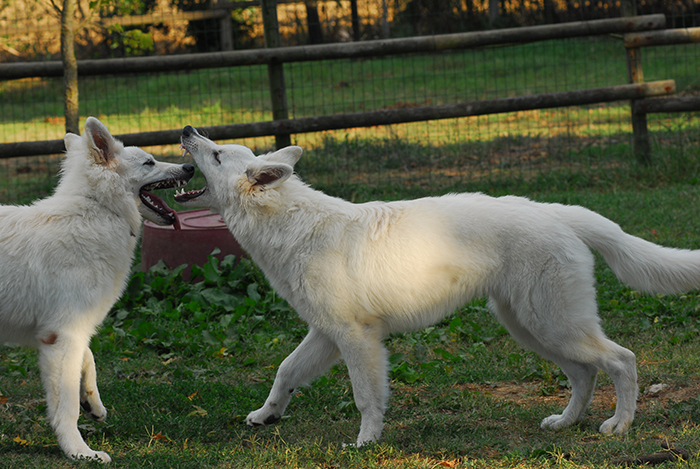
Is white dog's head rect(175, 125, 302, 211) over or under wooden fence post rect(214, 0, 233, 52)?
under

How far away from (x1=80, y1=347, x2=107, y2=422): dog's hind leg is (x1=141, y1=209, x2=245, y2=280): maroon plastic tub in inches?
85.4

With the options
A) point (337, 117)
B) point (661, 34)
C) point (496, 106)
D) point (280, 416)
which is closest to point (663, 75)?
point (661, 34)

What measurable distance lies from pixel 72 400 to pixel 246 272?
8.53 ft

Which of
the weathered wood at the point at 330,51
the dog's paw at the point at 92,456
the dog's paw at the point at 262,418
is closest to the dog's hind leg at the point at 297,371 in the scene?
the dog's paw at the point at 262,418

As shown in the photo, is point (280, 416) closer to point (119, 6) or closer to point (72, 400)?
point (72, 400)

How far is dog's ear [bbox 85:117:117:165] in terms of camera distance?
3.76 meters

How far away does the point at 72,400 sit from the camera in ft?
11.5

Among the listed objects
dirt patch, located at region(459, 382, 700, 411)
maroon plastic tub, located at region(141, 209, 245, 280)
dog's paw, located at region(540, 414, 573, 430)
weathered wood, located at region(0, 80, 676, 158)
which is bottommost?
dirt patch, located at region(459, 382, 700, 411)

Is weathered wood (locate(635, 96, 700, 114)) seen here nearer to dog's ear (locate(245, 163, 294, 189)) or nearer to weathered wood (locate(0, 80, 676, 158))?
weathered wood (locate(0, 80, 676, 158))

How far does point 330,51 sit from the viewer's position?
8.40 meters

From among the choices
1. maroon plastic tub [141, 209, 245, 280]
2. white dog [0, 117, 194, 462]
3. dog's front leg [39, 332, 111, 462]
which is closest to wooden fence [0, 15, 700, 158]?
maroon plastic tub [141, 209, 245, 280]

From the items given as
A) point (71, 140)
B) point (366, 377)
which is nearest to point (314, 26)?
point (71, 140)

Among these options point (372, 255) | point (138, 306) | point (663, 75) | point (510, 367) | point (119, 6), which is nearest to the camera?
point (372, 255)

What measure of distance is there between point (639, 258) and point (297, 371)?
2.00 m
